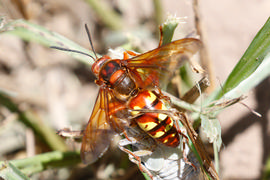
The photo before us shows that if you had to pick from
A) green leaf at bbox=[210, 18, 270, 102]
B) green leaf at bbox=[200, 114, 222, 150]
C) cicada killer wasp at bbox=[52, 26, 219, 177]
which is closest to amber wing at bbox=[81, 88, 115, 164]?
cicada killer wasp at bbox=[52, 26, 219, 177]

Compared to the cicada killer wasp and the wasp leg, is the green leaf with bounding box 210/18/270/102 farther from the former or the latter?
the wasp leg

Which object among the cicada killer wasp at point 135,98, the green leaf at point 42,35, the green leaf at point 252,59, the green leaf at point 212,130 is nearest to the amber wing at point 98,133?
the cicada killer wasp at point 135,98

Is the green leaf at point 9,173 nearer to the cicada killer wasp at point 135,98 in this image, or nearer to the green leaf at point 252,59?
the cicada killer wasp at point 135,98

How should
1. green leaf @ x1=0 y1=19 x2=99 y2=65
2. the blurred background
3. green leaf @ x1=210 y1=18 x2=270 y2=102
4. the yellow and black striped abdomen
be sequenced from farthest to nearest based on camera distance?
the blurred background
green leaf @ x1=0 y1=19 x2=99 y2=65
the yellow and black striped abdomen
green leaf @ x1=210 y1=18 x2=270 y2=102

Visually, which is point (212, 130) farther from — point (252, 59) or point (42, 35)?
point (42, 35)

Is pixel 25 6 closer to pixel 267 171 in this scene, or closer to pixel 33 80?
pixel 33 80

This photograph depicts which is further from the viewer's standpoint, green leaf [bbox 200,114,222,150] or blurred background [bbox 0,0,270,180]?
blurred background [bbox 0,0,270,180]
